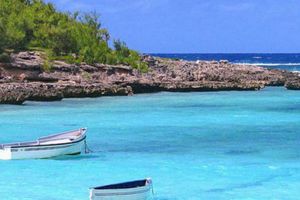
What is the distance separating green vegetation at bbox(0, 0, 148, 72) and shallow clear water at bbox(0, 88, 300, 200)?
67.5 ft

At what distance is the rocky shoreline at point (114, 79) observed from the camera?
63406 millimetres

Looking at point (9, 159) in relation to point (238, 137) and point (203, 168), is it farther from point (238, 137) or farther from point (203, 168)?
point (238, 137)

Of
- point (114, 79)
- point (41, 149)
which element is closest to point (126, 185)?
point (41, 149)

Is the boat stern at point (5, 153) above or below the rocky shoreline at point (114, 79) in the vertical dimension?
below

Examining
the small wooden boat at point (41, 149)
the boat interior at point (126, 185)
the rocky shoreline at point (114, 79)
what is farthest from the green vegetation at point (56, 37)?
the boat interior at point (126, 185)

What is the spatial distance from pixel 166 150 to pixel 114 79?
42650mm

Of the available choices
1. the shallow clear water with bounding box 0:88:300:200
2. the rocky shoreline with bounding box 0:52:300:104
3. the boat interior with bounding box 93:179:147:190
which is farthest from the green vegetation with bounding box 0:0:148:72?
the boat interior with bounding box 93:179:147:190

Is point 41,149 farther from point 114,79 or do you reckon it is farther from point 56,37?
point 56,37

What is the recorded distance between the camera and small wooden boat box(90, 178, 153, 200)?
69.2 feet

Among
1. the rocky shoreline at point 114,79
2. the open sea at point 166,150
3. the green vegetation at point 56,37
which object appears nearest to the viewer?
the open sea at point 166,150

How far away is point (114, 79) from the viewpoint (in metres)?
76.4

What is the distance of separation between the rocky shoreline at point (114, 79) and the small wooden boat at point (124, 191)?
1459 inches

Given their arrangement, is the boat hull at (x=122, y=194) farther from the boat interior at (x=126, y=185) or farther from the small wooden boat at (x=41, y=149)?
the small wooden boat at (x=41, y=149)

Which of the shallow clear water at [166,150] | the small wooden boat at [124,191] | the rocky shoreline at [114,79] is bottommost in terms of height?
the shallow clear water at [166,150]
